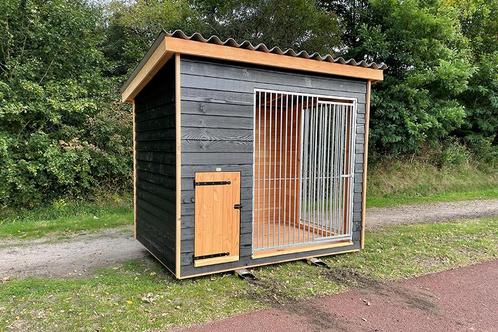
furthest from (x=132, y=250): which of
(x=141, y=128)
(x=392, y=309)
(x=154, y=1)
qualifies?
(x=154, y=1)

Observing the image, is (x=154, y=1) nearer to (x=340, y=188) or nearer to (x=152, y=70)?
(x=152, y=70)

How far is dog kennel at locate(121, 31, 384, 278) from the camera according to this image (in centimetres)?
358

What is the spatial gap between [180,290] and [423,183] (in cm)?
851

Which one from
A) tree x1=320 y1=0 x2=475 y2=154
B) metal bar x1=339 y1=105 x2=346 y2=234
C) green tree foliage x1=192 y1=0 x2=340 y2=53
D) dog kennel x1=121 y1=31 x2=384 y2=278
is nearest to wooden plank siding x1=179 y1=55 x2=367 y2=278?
dog kennel x1=121 y1=31 x2=384 y2=278

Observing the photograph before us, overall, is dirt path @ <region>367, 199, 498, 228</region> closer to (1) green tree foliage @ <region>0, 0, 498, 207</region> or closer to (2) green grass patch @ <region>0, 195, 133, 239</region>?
(1) green tree foliage @ <region>0, 0, 498, 207</region>

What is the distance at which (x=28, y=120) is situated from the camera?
693 cm

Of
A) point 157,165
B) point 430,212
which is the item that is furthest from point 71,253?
point 430,212

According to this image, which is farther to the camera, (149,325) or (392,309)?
(392,309)

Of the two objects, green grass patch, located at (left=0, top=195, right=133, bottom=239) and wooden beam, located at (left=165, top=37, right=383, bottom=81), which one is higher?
wooden beam, located at (left=165, top=37, right=383, bottom=81)

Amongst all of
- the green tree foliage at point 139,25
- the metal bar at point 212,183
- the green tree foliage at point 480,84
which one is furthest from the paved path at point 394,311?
the green tree foliage at point 480,84

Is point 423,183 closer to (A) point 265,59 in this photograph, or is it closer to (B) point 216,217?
(A) point 265,59

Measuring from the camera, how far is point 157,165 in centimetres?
414

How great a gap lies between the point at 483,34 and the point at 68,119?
12.8 metres

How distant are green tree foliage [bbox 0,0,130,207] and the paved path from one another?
17.5 ft
